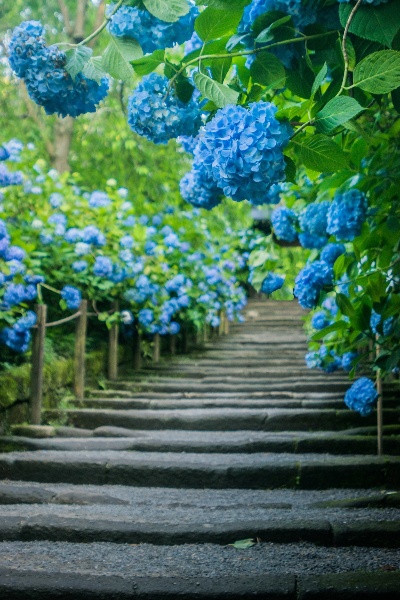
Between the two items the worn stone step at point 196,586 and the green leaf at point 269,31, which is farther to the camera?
the worn stone step at point 196,586

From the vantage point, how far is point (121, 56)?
1.57 m

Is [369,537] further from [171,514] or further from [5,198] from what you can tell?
[5,198]

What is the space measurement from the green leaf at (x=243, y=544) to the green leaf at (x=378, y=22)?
195 centimetres

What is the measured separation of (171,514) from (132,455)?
1.15m

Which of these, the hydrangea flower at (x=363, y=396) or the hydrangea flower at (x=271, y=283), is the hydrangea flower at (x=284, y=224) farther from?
the hydrangea flower at (x=363, y=396)

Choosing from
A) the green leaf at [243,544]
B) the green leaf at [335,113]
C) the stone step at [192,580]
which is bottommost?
the stone step at [192,580]

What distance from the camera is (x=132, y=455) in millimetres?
4301

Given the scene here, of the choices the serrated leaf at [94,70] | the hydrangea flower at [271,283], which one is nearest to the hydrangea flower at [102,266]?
the hydrangea flower at [271,283]

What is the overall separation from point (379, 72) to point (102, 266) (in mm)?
4492

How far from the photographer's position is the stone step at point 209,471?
3.77 metres

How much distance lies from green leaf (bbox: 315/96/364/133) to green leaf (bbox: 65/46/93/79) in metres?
0.60

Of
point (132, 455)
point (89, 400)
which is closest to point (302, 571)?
point (132, 455)

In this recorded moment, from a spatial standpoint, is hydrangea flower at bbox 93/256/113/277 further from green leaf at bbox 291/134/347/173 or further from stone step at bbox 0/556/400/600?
green leaf at bbox 291/134/347/173

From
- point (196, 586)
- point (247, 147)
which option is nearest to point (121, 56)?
point (247, 147)
